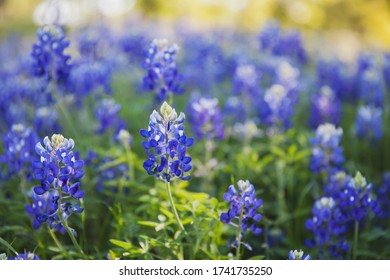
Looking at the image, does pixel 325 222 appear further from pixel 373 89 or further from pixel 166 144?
pixel 373 89

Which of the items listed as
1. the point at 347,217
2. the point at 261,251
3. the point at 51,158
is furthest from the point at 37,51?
the point at 347,217

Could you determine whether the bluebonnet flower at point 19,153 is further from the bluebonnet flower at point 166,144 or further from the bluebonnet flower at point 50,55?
the bluebonnet flower at point 166,144

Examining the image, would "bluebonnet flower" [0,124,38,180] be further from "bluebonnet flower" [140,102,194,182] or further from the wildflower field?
"bluebonnet flower" [140,102,194,182]

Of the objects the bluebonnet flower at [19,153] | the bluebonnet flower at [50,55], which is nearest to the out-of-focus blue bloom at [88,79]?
the bluebonnet flower at [50,55]

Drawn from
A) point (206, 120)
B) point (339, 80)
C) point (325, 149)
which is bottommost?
point (325, 149)

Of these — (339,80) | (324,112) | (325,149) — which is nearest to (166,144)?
(325,149)
